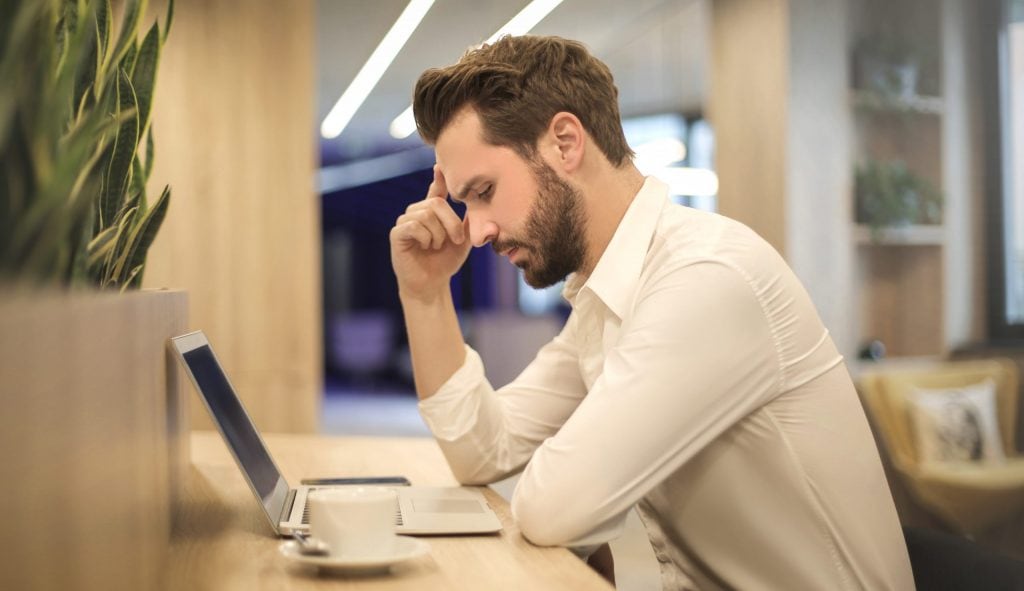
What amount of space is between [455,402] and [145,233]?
580mm

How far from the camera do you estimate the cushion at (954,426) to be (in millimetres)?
3803

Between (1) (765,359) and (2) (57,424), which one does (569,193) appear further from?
(2) (57,424)

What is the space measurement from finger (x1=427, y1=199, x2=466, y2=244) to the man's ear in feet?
0.76

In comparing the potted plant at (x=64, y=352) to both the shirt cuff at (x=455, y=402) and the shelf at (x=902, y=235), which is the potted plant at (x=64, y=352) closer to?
the shirt cuff at (x=455, y=402)

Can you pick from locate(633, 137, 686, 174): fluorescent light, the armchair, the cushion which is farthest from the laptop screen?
locate(633, 137, 686, 174): fluorescent light

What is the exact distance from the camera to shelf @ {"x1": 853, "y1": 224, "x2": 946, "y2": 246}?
14.3 ft

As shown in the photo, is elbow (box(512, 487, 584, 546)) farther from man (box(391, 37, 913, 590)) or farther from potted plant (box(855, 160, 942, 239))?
potted plant (box(855, 160, 942, 239))

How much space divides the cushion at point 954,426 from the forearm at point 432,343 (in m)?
2.72

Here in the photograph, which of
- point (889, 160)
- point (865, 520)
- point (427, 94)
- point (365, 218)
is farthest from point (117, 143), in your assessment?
point (365, 218)

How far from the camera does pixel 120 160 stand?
1103 mm

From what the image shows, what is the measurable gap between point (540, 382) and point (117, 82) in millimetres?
929

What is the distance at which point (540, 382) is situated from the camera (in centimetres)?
178

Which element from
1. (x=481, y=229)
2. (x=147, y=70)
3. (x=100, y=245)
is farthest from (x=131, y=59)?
(x=481, y=229)

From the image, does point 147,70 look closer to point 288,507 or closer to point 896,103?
point 288,507
